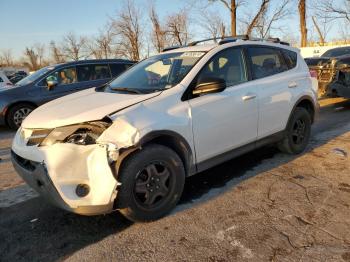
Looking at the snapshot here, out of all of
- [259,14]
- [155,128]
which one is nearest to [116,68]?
[155,128]

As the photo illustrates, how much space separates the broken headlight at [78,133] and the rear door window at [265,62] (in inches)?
86.1

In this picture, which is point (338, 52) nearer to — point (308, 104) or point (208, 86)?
point (308, 104)

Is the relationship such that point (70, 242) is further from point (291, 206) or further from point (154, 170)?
point (291, 206)

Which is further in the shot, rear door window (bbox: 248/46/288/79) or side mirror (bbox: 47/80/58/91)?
side mirror (bbox: 47/80/58/91)

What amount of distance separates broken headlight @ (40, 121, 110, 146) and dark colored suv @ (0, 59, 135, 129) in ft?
18.4

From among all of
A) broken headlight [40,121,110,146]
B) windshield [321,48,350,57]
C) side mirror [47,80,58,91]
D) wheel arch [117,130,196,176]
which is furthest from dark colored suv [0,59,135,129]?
windshield [321,48,350,57]

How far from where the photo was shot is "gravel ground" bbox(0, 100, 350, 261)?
2.84 metres

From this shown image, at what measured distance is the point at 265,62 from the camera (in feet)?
15.1

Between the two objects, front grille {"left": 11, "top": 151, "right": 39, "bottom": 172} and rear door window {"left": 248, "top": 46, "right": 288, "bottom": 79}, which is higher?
rear door window {"left": 248, "top": 46, "right": 288, "bottom": 79}

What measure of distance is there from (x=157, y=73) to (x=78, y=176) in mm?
1708

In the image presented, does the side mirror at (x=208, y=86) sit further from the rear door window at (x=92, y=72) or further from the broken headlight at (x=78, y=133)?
the rear door window at (x=92, y=72)

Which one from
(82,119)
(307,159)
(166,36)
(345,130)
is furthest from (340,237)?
(166,36)

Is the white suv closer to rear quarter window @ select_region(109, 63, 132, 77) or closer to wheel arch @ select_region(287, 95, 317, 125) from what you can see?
wheel arch @ select_region(287, 95, 317, 125)

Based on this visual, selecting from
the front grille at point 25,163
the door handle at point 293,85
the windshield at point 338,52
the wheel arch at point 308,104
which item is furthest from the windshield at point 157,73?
the windshield at point 338,52
